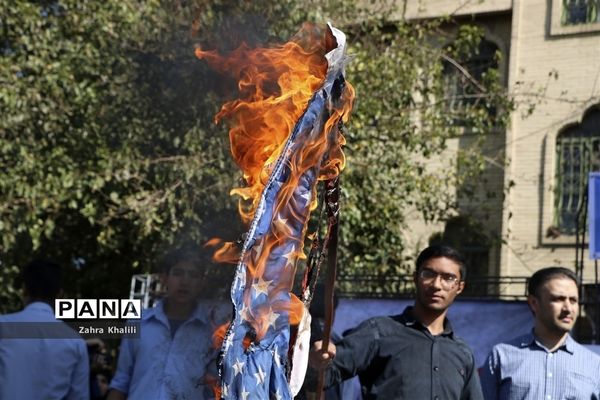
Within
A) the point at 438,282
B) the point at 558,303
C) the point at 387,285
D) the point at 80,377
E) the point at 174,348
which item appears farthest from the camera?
the point at 387,285

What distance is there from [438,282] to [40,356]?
241 cm

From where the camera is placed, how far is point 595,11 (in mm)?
15094

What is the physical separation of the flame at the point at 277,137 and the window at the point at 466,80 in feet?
27.3

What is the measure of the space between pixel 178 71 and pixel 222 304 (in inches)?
258

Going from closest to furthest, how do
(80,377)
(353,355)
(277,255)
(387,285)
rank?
(277,255), (353,355), (80,377), (387,285)

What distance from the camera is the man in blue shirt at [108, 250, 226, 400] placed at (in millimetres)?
5383

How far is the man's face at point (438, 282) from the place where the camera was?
4.93 meters

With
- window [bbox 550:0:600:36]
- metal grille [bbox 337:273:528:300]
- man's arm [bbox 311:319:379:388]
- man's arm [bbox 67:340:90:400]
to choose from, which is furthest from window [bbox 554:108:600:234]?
man's arm [bbox 311:319:379:388]

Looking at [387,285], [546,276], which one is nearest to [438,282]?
[546,276]

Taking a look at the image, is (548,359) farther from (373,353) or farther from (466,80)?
(466,80)

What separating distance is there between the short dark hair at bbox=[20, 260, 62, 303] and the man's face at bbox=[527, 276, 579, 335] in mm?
2751

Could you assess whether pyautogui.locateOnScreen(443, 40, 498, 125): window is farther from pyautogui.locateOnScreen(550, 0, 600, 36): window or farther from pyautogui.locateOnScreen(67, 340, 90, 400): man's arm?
pyautogui.locateOnScreen(67, 340, 90, 400): man's arm

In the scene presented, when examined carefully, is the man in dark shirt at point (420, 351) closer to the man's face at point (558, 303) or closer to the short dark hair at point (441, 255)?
the short dark hair at point (441, 255)

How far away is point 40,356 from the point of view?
5.98 m
